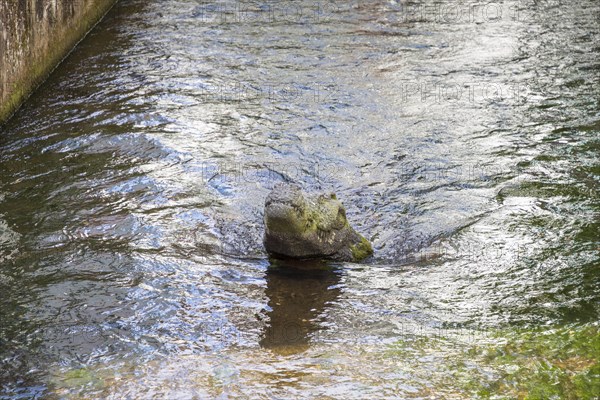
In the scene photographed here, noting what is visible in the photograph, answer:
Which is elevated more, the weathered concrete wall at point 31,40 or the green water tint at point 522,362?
the weathered concrete wall at point 31,40

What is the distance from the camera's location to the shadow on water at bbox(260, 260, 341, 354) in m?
5.26

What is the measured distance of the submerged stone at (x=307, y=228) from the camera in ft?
19.9

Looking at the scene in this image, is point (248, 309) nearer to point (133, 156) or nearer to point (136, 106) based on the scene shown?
point (133, 156)

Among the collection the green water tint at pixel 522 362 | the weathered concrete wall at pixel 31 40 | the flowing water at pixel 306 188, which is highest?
the weathered concrete wall at pixel 31 40

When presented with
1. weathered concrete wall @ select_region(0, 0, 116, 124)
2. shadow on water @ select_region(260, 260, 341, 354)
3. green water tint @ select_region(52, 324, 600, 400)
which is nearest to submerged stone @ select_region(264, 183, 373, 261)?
shadow on water @ select_region(260, 260, 341, 354)

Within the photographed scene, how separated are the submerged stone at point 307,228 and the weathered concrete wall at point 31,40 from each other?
4.30 metres

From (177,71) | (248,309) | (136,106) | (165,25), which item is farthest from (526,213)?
(165,25)

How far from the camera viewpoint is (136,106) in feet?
31.6

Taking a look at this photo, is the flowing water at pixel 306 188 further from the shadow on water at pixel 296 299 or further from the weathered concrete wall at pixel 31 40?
the weathered concrete wall at pixel 31 40

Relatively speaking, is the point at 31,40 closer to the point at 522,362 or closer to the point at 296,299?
the point at 296,299

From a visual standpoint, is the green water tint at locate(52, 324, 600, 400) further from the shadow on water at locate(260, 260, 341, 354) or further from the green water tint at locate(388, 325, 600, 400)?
the shadow on water at locate(260, 260, 341, 354)

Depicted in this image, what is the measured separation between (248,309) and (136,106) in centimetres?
467

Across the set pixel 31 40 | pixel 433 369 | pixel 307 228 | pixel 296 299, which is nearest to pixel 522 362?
pixel 433 369

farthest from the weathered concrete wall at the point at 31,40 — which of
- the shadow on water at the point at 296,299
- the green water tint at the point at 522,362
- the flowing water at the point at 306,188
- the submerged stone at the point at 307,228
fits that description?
the green water tint at the point at 522,362
